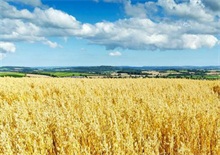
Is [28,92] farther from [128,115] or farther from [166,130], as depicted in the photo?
[166,130]

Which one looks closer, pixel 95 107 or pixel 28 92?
pixel 95 107

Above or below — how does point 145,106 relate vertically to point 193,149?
above

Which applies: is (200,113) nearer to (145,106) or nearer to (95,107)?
(145,106)

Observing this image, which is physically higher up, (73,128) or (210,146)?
(73,128)

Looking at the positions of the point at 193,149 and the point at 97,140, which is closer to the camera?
the point at 97,140

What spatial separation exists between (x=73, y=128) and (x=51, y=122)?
66 cm

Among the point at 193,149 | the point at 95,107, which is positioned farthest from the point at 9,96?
the point at 193,149

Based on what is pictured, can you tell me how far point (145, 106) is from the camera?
6.75 m

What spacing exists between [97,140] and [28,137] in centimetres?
100

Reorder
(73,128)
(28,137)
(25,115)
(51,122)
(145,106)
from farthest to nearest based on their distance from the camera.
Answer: (145,106)
(25,115)
(51,122)
(73,128)
(28,137)

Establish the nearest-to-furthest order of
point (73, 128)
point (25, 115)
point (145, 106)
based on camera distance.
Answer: point (73, 128) < point (25, 115) < point (145, 106)

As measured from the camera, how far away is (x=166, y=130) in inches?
217

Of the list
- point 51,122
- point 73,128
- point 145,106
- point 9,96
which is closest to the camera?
point 73,128

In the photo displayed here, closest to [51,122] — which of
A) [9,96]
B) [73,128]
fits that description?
[73,128]
